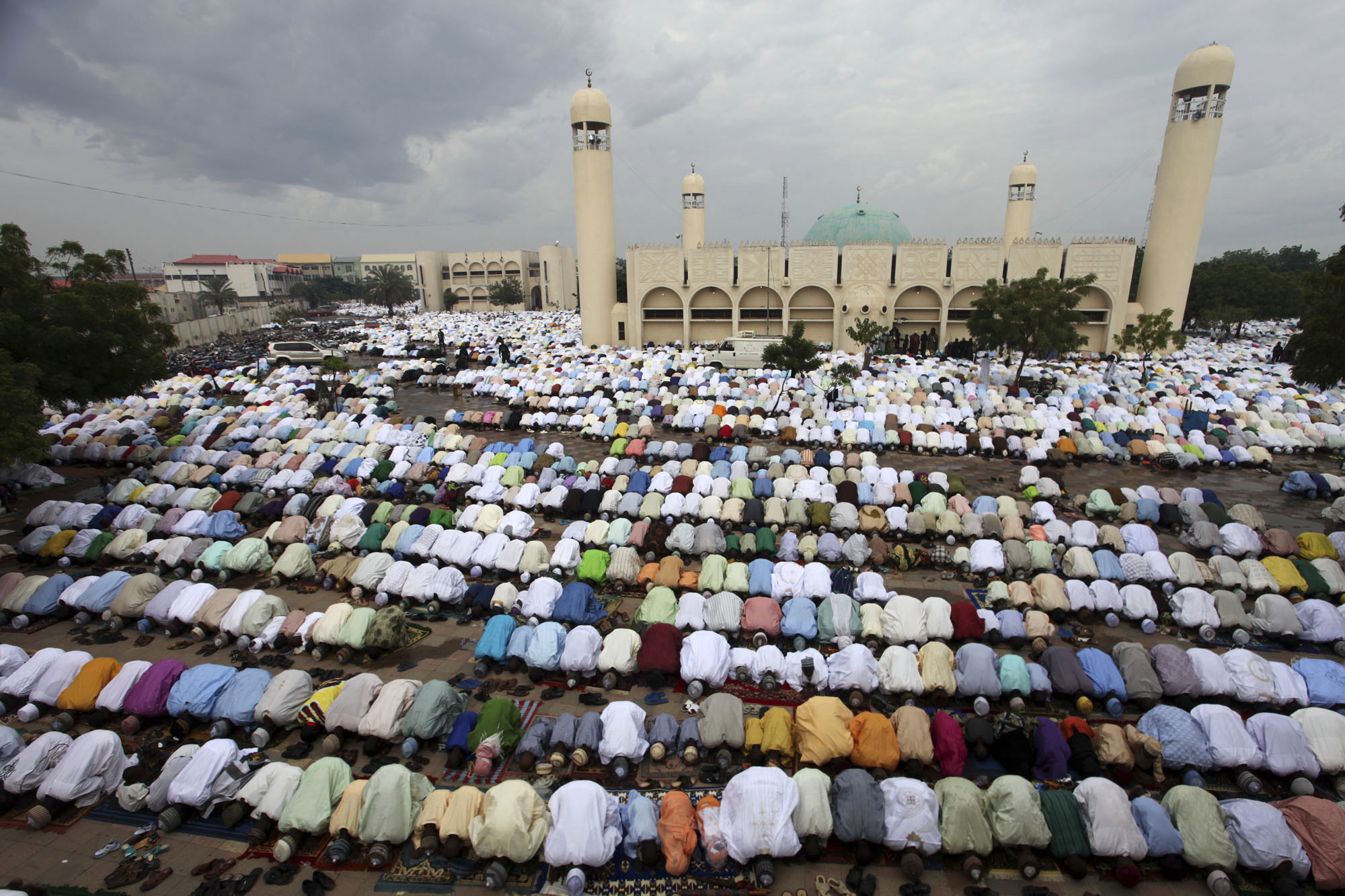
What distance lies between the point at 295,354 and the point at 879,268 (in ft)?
102

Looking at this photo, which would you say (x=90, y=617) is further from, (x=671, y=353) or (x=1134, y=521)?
(x=671, y=353)

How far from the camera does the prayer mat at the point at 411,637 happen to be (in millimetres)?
8805

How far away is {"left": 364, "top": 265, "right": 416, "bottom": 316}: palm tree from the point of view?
63.7 meters

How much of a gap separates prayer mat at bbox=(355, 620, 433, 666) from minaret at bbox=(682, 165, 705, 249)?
34.9 meters

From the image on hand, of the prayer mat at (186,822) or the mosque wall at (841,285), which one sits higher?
the mosque wall at (841,285)

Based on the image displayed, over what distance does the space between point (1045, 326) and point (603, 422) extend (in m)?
17.0

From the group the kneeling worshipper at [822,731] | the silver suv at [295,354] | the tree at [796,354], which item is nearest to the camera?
the kneeling worshipper at [822,731]

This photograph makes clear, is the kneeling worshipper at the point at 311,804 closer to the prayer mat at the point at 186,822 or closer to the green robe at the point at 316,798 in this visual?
the green robe at the point at 316,798

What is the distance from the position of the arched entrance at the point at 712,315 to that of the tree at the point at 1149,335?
63.9 ft

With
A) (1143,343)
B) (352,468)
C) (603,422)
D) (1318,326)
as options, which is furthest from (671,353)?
(1318,326)

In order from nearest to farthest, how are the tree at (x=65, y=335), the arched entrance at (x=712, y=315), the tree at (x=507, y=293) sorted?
the tree at (x=65, y=335) → the arched entrance at (x=712, y=315) → the tree at (x=507, y=293)

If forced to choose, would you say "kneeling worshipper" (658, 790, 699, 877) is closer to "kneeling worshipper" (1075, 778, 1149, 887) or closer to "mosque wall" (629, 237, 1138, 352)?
"kneeling worshipper" (1075, 778, 1149, 887)

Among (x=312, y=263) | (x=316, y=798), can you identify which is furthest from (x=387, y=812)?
(x=312, y=263)

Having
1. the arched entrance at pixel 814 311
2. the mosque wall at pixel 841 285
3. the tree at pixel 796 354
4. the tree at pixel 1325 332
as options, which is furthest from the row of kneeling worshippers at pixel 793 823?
the arched entrance at pixel 814 311
